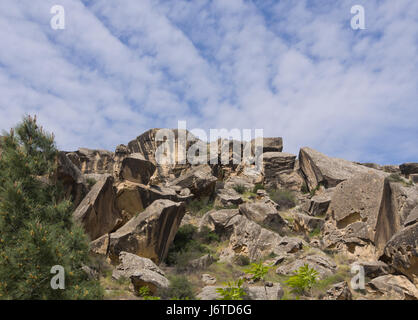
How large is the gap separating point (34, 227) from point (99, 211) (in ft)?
28.4

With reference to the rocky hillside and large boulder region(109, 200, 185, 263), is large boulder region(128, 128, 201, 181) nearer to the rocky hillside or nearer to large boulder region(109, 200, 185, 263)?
the rocky hillside

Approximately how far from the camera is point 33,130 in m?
8.62

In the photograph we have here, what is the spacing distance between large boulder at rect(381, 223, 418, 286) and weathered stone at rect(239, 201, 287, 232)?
8186 millimetres

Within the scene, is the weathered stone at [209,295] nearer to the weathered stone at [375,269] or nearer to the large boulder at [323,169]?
the weathered stone at [375,269]

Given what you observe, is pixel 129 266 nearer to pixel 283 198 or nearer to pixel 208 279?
pixel 208 279

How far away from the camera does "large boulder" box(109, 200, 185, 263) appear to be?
14.4 m

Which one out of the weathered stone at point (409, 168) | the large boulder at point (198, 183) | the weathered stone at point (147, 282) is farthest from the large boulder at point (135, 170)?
the weathered stone at point (409, 168)

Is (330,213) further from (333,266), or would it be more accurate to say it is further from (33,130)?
(33,130)

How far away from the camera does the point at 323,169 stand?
27.8 metres

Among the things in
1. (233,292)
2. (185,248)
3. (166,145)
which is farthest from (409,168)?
(233,292)

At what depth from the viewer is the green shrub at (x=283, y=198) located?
1060 inches

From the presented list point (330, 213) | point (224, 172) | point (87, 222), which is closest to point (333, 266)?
point (330, 213)

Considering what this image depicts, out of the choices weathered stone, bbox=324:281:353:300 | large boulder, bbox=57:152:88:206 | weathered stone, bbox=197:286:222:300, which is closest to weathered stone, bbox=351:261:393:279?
weathered stone, bbox=324:281:353:300

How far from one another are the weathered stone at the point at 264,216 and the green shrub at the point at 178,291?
10035 mm
